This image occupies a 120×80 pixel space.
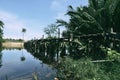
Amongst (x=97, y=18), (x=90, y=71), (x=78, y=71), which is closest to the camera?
(x=90, y=71)

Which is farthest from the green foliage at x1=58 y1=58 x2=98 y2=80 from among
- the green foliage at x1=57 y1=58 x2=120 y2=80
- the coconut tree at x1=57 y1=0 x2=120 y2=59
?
the coconut tree at x1=57 y1=0 x2=120 y2=59

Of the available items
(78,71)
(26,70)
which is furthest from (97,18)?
(78,71)

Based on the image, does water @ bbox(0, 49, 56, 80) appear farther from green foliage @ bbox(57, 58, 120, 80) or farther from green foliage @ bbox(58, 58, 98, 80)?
green foliage @ bbox(57, 58, 120, 80)

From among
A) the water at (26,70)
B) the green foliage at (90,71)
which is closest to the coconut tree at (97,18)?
the water at (26,70)

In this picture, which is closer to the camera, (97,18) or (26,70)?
(97,18)

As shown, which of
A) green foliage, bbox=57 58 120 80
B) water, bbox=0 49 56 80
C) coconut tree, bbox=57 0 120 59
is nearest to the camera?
green foliage, bbox=57 58 120 80

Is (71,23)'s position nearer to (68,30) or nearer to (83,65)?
(68,30)

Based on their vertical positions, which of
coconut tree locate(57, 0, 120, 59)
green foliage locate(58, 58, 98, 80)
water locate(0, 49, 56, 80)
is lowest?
water locate(0, 49, 56, 80)

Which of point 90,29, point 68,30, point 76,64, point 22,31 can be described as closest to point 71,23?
point 68,30

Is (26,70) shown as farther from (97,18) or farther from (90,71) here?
(90,71)

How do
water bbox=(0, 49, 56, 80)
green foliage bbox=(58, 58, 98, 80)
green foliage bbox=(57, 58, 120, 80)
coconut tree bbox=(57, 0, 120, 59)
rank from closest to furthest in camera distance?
green foliage bbox=(57, 58, 120, 80) < green foliage bbox=(58, 58, 98, 80) < water bbox=(0, 49, 56, 80) < coconut tree bbox=(57, 0, 120, 59)

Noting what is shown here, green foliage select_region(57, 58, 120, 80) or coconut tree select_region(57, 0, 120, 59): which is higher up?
coconut tree select_region(57, 0, 120, 59)

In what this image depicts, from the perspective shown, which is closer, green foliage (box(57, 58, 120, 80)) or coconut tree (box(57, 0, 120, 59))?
green foliage (box(57, 58, 120, 80))

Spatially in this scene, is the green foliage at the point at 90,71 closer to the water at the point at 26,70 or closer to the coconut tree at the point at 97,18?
the water at the point at 26,70
